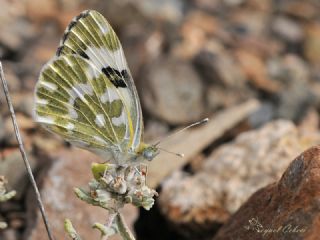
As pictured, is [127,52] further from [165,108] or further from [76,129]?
[76,129]

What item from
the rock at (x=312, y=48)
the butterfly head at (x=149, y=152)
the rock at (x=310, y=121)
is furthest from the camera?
the rock at (x=312, y=48)

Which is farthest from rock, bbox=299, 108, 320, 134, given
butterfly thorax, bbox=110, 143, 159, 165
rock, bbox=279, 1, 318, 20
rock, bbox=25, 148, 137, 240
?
rock, bbox=279, 1, 318, 20

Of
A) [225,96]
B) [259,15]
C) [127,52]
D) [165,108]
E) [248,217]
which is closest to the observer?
[248,217]

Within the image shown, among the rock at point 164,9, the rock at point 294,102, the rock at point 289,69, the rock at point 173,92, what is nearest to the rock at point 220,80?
the rock at point 173,92

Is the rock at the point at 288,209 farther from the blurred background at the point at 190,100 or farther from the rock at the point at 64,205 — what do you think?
the rock at the point at 64,205

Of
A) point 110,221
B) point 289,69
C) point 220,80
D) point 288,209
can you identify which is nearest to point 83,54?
point 110,221

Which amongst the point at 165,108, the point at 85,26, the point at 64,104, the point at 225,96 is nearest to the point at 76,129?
the point at 64,104
